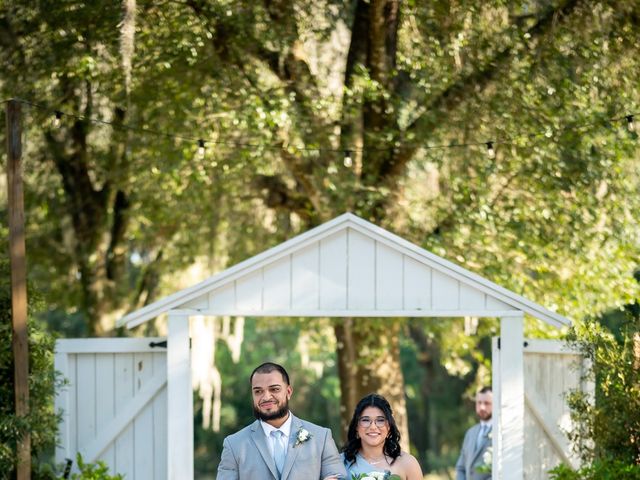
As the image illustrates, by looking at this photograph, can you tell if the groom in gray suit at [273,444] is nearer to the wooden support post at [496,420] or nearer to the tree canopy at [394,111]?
the wooden support post at [496,420]

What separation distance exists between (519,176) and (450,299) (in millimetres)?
3665

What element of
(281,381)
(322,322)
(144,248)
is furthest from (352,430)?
(144,248)

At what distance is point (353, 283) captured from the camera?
790 centimetres

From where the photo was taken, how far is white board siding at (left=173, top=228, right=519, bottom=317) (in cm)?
784

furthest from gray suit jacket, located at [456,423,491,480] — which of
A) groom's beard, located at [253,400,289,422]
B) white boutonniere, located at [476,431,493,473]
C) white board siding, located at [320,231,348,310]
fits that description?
groom's beard, located at [253,400,289,422]

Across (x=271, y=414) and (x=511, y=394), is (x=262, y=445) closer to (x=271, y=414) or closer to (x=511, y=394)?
(x=271, y=414)

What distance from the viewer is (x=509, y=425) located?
789 centimetres

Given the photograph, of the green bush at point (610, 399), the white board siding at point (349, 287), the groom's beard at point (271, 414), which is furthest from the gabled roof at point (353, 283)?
the groom's beard at point (271, 414)

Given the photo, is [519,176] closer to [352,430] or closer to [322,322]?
[322,322]

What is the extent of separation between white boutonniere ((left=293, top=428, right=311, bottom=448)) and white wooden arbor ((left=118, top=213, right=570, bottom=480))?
89.6 inches

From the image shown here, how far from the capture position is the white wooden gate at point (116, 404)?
26.2ft

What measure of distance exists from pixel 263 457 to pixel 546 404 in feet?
11.5

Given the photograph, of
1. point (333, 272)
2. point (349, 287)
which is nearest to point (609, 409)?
point (349, 287)

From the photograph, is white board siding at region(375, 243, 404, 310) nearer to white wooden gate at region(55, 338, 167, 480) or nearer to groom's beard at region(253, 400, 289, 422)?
white wooden gate at region(55, 338, 167, 480)
